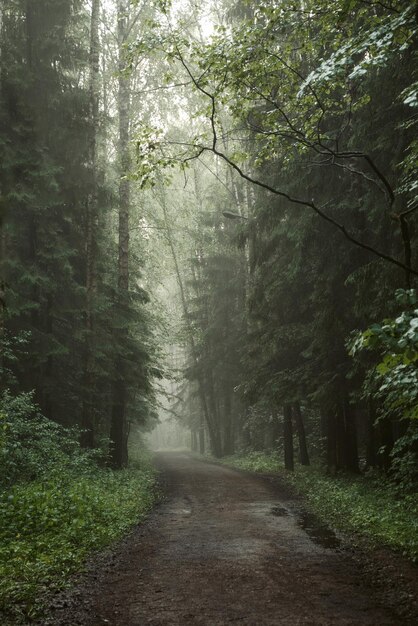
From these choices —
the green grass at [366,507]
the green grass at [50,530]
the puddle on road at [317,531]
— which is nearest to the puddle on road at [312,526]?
the puddle on road at [317,531]

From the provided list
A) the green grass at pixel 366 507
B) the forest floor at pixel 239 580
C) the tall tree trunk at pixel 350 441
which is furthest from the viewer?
the tall tree trunk at pixel 350 441

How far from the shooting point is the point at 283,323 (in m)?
16.4

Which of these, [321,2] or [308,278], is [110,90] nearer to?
[308,278]

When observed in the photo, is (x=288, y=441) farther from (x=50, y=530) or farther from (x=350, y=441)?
(x=50, y=530)

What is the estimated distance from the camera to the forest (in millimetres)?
7445

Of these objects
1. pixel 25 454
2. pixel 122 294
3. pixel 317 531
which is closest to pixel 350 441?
pixel 317 531

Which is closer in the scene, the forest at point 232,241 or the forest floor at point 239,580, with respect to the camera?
the forest floor at point 239,580

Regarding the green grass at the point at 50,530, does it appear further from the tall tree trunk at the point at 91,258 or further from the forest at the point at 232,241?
the tall tree trunk at the point at 91,258

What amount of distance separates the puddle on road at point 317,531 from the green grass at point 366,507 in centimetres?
23

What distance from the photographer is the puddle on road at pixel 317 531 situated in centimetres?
820

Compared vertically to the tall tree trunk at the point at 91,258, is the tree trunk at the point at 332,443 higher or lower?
lower

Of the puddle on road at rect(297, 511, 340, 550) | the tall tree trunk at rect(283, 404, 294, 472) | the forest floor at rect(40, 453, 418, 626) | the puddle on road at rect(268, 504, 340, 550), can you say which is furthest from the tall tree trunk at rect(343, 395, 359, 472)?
the forest floor at rect(40, 453, 418, 626)

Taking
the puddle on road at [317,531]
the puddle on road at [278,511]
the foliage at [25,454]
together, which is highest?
the foliage at [25,454]

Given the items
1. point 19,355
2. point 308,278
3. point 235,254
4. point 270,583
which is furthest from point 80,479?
point 235,254
